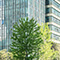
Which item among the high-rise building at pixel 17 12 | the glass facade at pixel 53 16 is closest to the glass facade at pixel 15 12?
the high-rise building at pixel 17 12

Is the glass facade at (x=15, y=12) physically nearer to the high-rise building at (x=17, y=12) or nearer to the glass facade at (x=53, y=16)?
the high-rise building at (x=17, y=12)

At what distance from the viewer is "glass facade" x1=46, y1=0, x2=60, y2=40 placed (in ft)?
266

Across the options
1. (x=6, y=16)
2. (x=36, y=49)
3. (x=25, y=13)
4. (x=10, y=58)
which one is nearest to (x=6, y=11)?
(x=6, y=16)

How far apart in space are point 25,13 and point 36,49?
97.1 ft

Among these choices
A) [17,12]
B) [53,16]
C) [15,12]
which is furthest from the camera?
[53,16]

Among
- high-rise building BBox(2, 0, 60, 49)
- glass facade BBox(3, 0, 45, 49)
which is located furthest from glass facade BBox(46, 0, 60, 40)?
glass facade BBox(3, 0, 45, 49)

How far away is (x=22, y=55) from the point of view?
3297 centimetres

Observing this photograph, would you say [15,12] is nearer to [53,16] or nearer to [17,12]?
[17,12]

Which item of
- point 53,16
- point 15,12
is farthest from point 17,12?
point 53,16

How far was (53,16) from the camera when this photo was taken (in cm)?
8244

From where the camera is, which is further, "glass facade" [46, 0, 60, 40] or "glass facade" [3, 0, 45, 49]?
"glass facade" [46, 0, 60, 40]

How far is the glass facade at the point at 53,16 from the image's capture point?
266 feet

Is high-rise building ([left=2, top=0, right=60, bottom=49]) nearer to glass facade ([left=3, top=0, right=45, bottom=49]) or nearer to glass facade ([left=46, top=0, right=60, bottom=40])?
glass facade ([left=3, top=0, right=45, bottom=49])

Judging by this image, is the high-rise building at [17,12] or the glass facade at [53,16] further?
the glass facade at [53,16]
